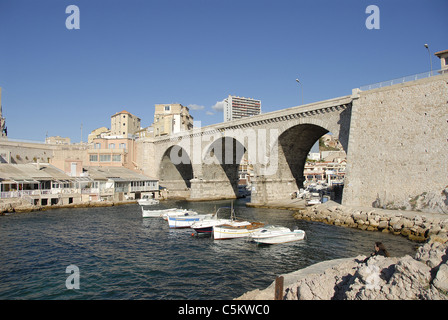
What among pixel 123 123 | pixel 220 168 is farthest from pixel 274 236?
pixel 123 123

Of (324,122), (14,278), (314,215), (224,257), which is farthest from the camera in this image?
(324,122)

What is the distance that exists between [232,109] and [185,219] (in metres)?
162

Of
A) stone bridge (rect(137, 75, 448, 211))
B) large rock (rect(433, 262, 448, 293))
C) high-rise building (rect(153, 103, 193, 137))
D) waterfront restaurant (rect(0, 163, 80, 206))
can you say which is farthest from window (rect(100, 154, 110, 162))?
large rock (rect(433, 262, 448, 293))

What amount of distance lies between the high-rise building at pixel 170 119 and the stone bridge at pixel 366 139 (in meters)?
24.6

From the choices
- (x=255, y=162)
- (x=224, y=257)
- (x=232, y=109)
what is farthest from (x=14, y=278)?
(x=232, y=109)

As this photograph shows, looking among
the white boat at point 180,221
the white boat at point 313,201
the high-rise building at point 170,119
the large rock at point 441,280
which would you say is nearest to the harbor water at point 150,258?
the white boat at point 180,221

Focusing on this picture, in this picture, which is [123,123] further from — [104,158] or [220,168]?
[220,168]

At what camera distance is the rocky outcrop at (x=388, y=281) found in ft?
22.6

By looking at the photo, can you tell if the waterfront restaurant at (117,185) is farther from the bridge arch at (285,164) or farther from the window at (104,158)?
the bridge arch at (285,164)

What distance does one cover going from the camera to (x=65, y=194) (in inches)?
1774

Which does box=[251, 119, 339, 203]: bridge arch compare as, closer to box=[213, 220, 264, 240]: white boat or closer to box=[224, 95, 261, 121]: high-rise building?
box=[213, 220, 264, 240]: white boat

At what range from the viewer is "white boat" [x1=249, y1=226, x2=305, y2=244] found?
71.4 feet
